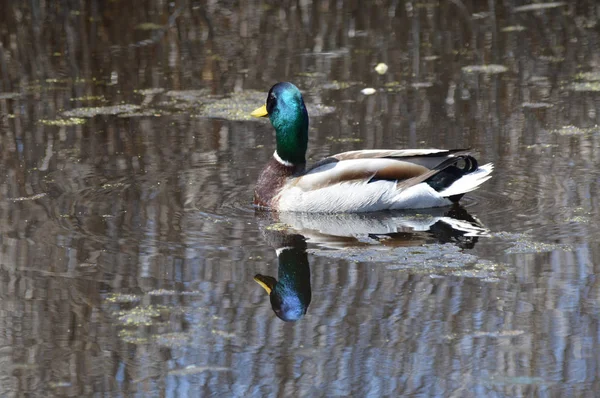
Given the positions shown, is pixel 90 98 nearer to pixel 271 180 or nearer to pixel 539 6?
pixel 271 180

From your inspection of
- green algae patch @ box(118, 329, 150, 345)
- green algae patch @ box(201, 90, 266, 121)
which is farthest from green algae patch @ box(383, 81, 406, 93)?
green algae patch @ box(118, 329, 150, 345)

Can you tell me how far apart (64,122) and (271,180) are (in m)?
2.77

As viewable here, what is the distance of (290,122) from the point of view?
8219 mm

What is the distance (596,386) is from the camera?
15.9 feet

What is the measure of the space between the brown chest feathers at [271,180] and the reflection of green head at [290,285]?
970 mm

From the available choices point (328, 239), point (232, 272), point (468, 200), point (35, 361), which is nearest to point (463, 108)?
point (468, 200)

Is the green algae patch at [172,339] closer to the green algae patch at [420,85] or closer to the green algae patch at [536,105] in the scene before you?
the green algae patch at [536,105]

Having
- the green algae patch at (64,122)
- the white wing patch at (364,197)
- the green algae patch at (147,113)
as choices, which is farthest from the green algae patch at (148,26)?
the white wing patch at (364,197)

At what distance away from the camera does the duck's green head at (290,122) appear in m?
8.19

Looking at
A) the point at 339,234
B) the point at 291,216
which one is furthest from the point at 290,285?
the point at 291,216

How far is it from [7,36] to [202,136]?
4507mm

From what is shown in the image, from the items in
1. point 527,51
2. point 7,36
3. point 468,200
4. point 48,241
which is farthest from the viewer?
point 7,36

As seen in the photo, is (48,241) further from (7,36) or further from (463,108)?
(7,36)

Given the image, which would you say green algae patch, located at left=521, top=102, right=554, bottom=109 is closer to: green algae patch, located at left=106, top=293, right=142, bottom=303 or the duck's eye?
the duck's eye
